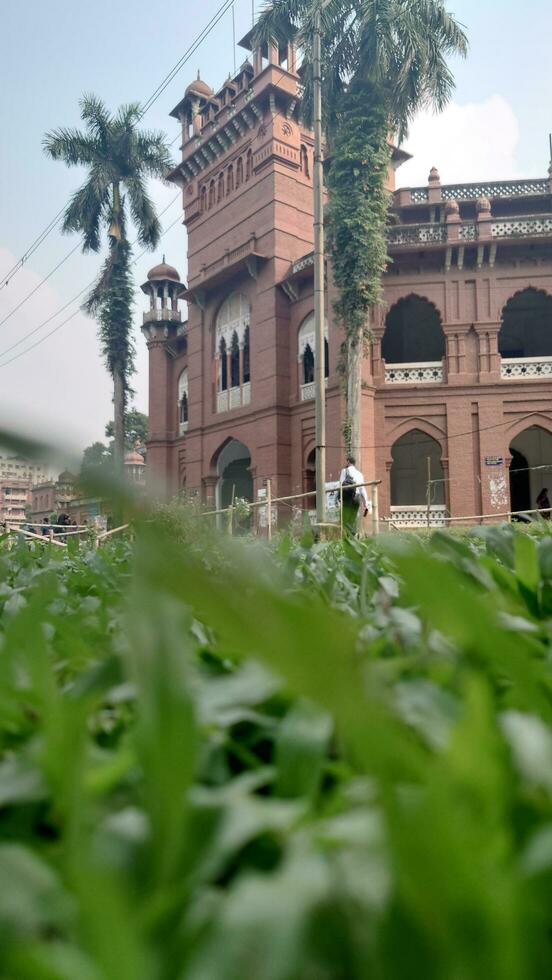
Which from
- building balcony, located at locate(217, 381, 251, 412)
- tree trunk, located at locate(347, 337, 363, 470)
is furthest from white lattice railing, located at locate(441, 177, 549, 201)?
building balcony, located at locate(217, 381, 251, 412)

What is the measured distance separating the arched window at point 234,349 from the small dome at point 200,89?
237 inches

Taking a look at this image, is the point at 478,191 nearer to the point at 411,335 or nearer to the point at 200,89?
the point at 411,335

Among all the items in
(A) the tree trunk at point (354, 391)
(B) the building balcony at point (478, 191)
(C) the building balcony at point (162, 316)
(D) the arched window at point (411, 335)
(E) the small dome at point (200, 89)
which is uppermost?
(E) the small dome at point (200, 89)

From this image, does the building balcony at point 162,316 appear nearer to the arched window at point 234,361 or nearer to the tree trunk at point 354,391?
the arched window at point 234,361

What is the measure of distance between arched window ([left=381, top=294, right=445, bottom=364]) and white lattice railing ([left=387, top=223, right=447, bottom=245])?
2.04 metres

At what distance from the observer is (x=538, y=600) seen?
549 millimetres

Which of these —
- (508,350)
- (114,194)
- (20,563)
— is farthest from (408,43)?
(20,563)

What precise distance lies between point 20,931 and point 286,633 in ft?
0.34

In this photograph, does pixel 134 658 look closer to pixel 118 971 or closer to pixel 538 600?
pixel 118 971

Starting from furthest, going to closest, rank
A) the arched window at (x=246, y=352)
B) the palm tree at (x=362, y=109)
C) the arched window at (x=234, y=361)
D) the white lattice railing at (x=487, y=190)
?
the arched window at (x=234, y=361), the arched window at (x=246, y=352), the white lattice railing at (x=487, y=190), the palm tree at (x=362, y=109)

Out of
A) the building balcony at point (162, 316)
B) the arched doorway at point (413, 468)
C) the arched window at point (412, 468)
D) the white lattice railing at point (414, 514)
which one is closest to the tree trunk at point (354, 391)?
the white lattice railing at point (414, 514)

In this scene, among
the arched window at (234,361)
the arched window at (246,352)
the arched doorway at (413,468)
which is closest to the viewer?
the arched doorway at (413,468)

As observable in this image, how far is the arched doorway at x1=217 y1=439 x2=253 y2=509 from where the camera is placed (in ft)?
52.2

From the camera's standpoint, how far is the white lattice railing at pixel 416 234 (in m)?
12.0
